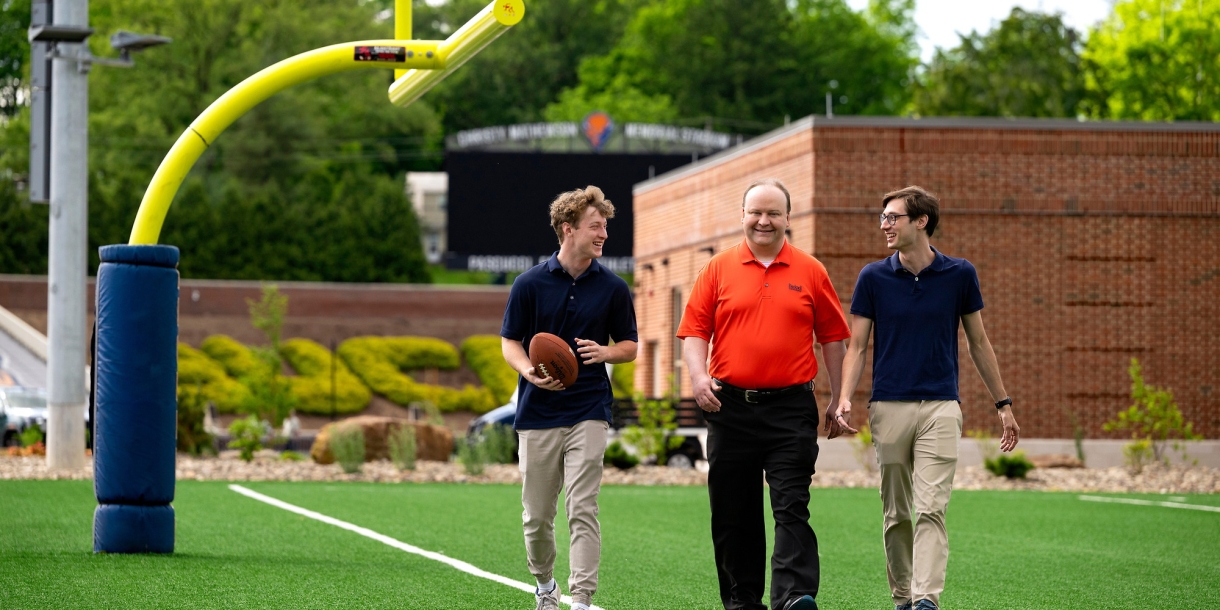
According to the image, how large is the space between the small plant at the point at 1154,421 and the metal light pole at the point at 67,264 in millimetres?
15078

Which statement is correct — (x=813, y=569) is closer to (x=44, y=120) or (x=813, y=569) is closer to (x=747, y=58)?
(x=44, y=120)

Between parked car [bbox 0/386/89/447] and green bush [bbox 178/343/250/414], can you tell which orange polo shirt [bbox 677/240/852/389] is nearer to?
parked car [bbox 0/386/89/447]

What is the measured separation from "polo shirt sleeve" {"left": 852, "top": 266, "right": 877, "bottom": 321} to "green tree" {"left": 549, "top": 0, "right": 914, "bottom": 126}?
64317 mm

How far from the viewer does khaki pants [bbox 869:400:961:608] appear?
738 cm

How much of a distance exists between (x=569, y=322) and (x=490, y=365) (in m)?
41.9

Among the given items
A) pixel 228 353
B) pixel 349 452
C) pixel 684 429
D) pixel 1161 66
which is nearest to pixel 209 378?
pixel 228 353

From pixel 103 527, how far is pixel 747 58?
64.7 metres

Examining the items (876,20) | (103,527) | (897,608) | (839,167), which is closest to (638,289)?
(839,167)

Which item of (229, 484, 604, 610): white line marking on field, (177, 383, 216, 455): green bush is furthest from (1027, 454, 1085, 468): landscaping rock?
(177, 383, 216, 455): green bush

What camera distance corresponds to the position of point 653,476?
76.4 ft

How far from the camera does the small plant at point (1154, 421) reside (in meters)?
24.0

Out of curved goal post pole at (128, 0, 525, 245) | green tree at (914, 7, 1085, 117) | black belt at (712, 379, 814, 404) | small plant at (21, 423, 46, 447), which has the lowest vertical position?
small plant at (21, 423, 46, 447)

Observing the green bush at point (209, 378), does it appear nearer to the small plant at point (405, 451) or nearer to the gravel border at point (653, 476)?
the gravel border at point (653, 476)

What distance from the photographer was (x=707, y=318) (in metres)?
7.41
